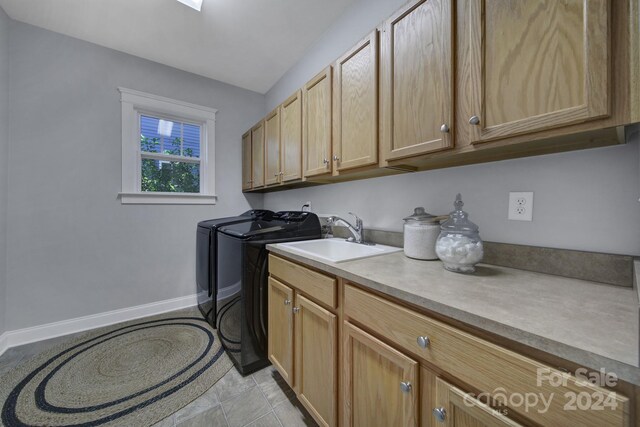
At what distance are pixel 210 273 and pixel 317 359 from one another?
137 centimetres

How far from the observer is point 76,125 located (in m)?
2.12

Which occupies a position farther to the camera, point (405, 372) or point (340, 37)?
point (340, 37)

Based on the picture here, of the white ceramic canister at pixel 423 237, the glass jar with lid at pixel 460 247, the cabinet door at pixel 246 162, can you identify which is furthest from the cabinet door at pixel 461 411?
the cabinet door at pixel 246 162

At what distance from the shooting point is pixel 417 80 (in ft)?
3.36

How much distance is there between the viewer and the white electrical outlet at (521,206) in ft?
3.16

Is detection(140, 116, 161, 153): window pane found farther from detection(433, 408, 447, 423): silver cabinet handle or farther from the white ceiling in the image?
detection(433, 408, 447, 423): silver cabinet handle

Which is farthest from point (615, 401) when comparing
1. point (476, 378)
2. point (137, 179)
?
point (137, 179)

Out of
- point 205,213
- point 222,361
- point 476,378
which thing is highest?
point 205,213

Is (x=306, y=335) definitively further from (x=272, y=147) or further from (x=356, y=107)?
(x=272, y=147)

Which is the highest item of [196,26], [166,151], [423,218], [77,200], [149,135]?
[196,26]

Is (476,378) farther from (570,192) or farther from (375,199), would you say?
(375,199)

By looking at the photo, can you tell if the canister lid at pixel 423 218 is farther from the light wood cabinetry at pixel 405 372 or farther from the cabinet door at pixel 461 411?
the cabinet door at pixel 461 411

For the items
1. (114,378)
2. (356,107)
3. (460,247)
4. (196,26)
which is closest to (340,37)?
(356,107)

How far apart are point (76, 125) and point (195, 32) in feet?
4.55
